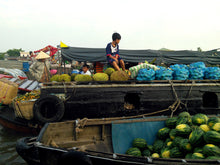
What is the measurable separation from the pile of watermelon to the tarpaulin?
0.19m

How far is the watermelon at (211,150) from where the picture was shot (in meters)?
2.23

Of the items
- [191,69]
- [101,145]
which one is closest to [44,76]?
[101,145]

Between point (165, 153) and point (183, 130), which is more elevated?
point (183, 130)

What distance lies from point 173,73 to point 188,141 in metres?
3.06

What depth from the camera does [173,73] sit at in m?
5.28

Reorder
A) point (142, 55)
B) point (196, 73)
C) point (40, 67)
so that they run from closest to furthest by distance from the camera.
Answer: point (196, 73) < point (40, 67) < point (142, 55)

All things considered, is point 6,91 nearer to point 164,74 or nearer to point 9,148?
point 9,148

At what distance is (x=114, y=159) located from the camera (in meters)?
2.26

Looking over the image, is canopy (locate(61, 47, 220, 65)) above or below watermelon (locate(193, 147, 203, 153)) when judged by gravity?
above

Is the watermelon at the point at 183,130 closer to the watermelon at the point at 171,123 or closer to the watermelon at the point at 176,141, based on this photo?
the watermelon at the point at 176,141

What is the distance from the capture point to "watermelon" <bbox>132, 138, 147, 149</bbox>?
327cm

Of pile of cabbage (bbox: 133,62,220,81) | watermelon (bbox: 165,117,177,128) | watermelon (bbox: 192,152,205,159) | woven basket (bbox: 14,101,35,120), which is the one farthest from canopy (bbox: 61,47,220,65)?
watermelon (bbox: 192,152,205,159)

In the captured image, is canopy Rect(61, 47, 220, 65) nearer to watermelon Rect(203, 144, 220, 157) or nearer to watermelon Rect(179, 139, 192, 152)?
watermelon Rect(179, 139, 192, 152)

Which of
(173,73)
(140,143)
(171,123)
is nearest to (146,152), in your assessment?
(140,143)
